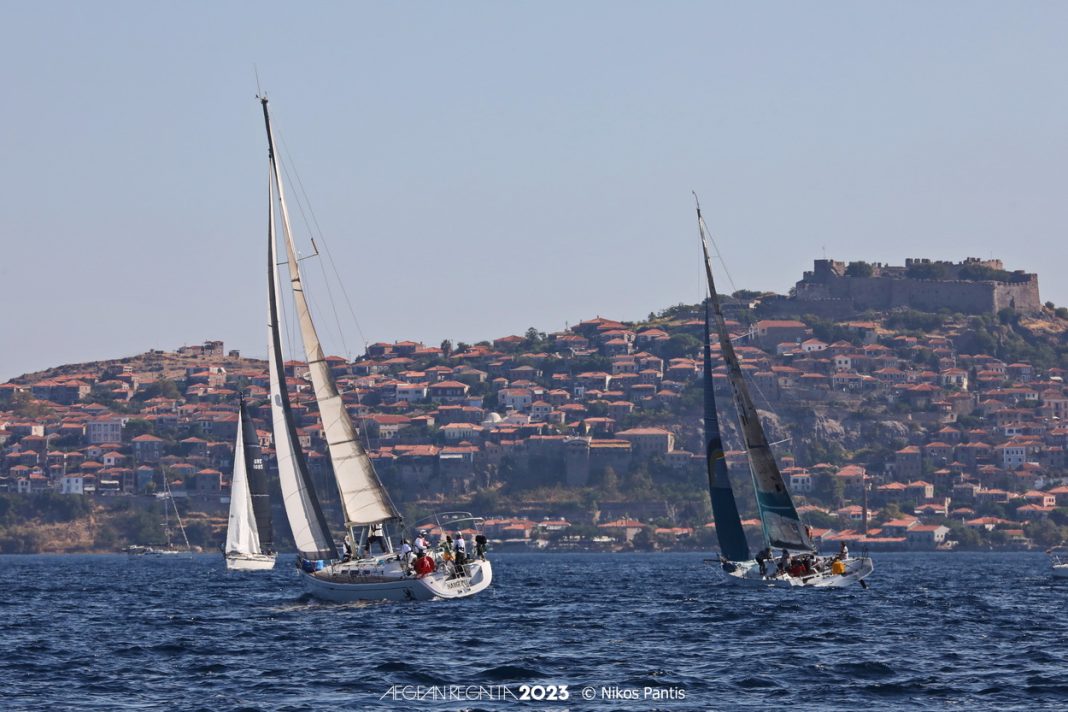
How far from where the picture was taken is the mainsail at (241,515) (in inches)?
3440

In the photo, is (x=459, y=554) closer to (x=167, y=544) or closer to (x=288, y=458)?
(x=288, y=458)

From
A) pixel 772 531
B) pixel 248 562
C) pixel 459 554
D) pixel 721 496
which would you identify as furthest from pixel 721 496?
pixel 248 562

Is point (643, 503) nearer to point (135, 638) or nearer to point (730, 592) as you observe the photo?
point (730, 592)

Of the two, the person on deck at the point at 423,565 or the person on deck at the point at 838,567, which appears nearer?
the person on deck at the point at 423,565

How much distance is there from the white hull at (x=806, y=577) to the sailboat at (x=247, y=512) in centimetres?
3548

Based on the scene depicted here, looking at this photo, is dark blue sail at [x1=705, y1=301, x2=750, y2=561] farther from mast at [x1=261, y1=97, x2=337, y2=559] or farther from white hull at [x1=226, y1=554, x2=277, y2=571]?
white hull at [x1=226, y1=554, x2=277, y2=571]

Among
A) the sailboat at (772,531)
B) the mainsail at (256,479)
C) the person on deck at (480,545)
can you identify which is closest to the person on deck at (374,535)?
the person on deck at (480,545)

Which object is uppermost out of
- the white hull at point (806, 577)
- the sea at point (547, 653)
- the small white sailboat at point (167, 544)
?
the white hull at point (806, 577)

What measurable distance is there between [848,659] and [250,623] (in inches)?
654

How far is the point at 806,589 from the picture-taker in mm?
55281

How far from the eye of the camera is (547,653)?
36781mm

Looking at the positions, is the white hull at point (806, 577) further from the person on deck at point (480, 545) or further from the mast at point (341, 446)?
the mast at point (341, 446)

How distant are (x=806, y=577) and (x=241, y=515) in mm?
39447

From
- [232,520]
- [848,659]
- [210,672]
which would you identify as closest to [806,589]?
[848,659]
